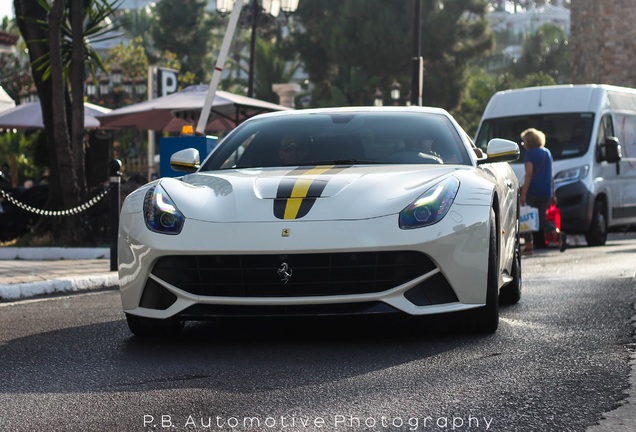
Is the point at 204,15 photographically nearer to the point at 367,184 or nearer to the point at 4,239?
the point at 4,239

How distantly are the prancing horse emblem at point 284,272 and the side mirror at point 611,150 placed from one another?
508 inches

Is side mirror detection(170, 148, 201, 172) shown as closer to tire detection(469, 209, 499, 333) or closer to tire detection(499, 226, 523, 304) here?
tire detection(469, 209, 499, 333)

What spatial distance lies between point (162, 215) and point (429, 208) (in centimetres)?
136

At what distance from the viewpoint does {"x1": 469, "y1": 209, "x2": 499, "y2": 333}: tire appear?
6910 millimetres

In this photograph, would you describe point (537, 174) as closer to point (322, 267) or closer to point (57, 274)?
point (57, 274)

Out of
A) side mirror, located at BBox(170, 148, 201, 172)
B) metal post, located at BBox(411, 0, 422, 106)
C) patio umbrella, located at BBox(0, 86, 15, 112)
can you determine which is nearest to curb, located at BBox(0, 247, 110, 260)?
patio umbrella, located at BBox(0, 86, 15, 112)

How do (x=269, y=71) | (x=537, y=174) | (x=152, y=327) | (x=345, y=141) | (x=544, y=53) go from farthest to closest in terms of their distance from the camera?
(x=544, y=53)
(x=269, y=71)
(x=537, y=174)
(x=345, y=141)
(x=152, y=327)

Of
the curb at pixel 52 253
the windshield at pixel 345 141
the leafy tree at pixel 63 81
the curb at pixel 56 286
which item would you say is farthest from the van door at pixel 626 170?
the windshield at pixel 345 141

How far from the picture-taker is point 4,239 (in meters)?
18.8

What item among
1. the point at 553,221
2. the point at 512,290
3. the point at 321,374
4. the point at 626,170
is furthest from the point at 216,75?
the point at 321,374

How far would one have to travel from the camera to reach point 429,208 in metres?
6.72

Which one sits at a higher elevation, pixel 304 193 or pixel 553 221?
pixel 304 193

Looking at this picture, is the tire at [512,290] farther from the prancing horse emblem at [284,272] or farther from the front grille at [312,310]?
the prancing horse emblem at [284,272]

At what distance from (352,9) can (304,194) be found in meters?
54.0
